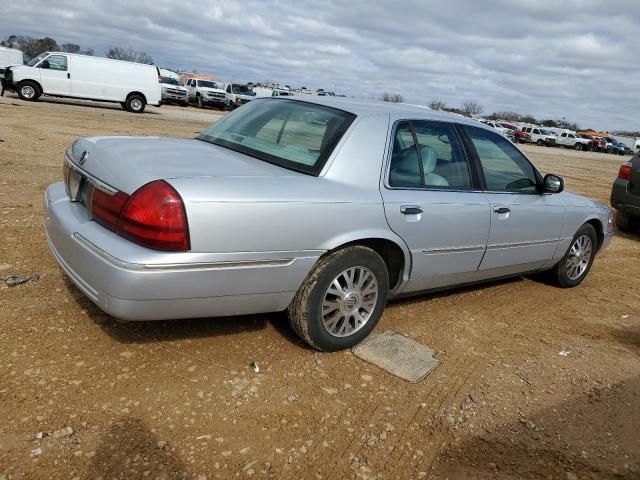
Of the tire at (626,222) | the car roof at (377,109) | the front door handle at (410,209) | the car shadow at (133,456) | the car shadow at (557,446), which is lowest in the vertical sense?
the car shadow at (133,456)

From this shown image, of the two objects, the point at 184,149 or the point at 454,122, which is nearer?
the point at 184,149

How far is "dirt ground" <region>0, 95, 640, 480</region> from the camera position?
245cm

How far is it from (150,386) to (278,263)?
0.94m

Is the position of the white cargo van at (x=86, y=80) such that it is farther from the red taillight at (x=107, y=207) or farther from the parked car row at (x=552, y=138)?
the parked car row at (x=552, y=138)

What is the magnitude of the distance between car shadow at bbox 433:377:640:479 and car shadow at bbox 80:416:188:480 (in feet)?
4.00

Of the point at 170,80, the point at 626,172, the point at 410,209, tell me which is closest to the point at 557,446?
the point at 410,209

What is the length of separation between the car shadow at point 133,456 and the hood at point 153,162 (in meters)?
1.17

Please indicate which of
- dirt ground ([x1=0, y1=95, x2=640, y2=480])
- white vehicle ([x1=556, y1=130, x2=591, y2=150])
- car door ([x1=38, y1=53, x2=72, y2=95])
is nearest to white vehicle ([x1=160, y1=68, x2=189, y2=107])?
car door ([x1=38, y1=53, x2=72, y2=95])

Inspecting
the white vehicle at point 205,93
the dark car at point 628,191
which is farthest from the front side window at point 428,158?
the white vehicle at point 205,93

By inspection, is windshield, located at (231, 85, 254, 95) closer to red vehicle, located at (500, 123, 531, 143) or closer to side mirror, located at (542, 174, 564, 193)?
red vehicle, located at (500, 123, 531, 143)

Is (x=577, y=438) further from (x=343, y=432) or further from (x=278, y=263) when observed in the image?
(x=278, y=263)

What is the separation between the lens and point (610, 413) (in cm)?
319

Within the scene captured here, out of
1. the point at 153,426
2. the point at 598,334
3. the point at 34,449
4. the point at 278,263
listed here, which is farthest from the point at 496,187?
the point at 34,449

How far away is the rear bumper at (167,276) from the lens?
2627 millimetres
